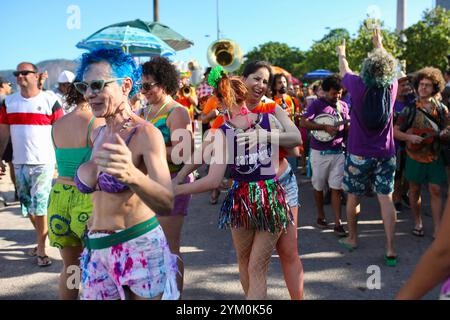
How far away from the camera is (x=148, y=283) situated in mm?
1929

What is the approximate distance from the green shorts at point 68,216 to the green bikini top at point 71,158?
113 millimetres

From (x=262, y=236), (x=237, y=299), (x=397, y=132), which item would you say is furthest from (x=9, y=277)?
(x=397, y=132)

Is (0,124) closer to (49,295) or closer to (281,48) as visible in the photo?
(49,295)

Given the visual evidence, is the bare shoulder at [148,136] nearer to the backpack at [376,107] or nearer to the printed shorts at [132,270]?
the printed shorts at [132,270]

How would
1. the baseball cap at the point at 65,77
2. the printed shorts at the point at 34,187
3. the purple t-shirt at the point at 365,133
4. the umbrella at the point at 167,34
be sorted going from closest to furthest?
the purple t-shirt at the point at 365,133 < the printed shorts at the point at 34,187 < the baseball cap at the point at 65,77 < the umbrella at the point at 167,34

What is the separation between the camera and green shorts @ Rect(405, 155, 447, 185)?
15.7ft

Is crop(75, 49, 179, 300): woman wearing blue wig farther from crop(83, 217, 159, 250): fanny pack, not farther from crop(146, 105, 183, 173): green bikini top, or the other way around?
crop(146, 105, 183, 173): green bikini top

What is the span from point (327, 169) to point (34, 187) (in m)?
3.41

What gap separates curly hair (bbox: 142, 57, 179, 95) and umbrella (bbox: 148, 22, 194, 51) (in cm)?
639

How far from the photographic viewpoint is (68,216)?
300 centimetres

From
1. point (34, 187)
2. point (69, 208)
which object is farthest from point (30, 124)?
point (69, 208)

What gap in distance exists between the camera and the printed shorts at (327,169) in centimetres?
517

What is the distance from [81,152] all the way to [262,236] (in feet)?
4.70

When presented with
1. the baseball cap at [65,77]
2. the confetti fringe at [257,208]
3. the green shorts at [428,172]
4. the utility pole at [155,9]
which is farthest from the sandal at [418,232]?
the utility pole at [155,9]
